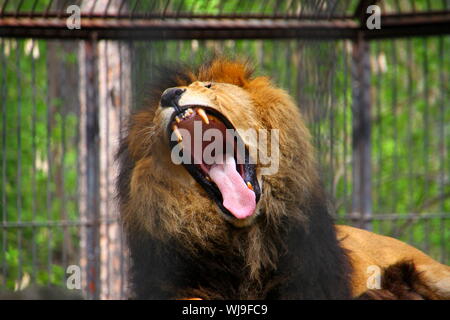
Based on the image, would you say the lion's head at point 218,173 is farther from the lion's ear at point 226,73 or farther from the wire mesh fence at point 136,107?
the wire mesh fence at point 136,107

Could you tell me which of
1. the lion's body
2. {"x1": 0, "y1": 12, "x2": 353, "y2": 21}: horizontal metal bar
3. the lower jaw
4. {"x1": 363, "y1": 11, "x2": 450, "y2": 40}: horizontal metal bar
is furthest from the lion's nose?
{"x1": 363, "y1": 11, "x2": 450, "y2": 40}: horizontal metal bar

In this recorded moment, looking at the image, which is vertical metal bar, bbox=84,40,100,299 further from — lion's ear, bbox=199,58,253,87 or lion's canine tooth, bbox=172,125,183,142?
lion's canine tooth, bbox=172,125,183,142

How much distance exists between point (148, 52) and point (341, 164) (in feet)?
6.23

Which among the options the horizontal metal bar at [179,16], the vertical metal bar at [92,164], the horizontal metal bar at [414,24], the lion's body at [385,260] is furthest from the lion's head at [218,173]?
the horizontal metal bar at [414,24]

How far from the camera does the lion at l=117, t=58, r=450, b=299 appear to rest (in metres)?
2.57

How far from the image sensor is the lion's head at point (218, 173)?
101 inches

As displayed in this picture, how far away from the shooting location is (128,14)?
14.3ft

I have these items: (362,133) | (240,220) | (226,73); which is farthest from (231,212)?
(362,133)

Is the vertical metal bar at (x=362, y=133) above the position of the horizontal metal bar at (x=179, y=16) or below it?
below

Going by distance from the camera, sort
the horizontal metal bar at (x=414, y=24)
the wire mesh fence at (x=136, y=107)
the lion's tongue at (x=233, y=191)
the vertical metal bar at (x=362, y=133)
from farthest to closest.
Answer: the vertical metal bar at (x=362, y=133)
the horizontal metal bar at (x=414, y=24)
the wire mesh fence at (x=136, y=107)
the lion's tongue at (x=233, y=191)

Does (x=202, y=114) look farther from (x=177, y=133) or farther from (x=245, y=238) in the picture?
(x=245, y=238)

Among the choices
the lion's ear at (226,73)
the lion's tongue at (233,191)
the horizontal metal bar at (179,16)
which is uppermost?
the horizontal metal bar at (179,16)
